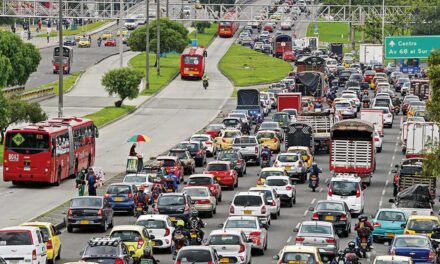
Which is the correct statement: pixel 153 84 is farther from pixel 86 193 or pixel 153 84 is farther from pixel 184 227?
pixel 184 227

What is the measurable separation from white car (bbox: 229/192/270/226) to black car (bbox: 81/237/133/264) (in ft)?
44.0

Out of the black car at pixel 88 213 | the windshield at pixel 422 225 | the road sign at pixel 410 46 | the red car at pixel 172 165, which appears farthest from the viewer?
the road sign at pixel 410 46

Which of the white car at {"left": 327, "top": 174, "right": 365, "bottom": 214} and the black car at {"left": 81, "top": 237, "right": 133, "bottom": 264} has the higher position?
the black car at {"left": 81, "top": 237, "right": 133, "bottom": 264}

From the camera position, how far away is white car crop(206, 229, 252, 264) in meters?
44.2

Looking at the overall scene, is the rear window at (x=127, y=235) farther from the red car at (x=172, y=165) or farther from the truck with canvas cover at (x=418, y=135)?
the truck with canvas cover at (x=418, y=135)

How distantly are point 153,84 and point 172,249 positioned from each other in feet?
284

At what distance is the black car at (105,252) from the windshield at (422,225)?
12156 millimetres

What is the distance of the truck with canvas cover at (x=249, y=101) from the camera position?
345 ft

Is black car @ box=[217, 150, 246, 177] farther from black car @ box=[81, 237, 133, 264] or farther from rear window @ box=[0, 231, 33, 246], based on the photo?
black car @ box=[81, 237, 133, 264]

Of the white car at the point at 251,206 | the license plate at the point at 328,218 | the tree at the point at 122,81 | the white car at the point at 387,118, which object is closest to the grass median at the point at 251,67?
the tree at the point at 122,81

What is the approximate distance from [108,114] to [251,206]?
180 feet

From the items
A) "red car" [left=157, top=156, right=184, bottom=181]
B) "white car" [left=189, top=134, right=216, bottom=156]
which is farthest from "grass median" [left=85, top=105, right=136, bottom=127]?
"red car" [left=157, top=156, right=184, bottom=181]

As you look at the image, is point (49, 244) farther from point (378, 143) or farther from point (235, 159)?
point (378, 143)

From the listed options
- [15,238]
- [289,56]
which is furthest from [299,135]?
[289,56]
